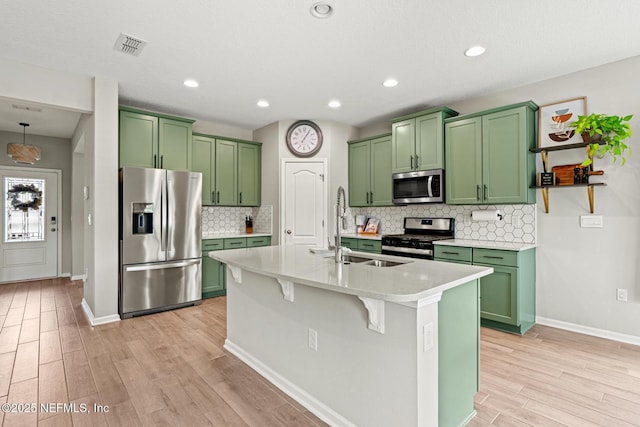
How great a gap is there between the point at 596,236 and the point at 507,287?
101 centimetres

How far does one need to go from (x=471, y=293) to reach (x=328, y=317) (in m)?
0.87

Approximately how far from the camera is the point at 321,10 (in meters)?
2.29

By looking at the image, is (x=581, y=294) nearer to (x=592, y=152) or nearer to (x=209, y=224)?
(x=592, y=152)

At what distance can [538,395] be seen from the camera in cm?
216

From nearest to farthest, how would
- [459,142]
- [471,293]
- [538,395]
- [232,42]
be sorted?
[471,293], [538,395], [232,42], [459,142]

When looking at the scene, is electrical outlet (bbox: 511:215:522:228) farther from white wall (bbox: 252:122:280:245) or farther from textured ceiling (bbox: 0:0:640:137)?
white wall (bbox: 252:122:280:245)

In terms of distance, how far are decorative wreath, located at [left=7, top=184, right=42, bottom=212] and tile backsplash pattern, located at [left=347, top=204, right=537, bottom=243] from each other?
578 centimetres

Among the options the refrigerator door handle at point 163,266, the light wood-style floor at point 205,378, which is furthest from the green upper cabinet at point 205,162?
the light wood-style floor at point 205,378

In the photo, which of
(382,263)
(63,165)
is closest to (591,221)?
(382,263)

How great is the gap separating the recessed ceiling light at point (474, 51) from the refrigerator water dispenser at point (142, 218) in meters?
3.75

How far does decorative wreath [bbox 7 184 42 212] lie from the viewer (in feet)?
18.3

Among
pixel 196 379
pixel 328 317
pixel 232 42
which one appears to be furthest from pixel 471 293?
pixel 232 42

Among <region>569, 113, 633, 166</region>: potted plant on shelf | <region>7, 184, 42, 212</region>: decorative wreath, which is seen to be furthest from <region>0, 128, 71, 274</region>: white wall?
<region>569, 113, 633, 166</region>: potted plant on shelf

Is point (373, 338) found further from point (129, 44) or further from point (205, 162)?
point (205, 162)
